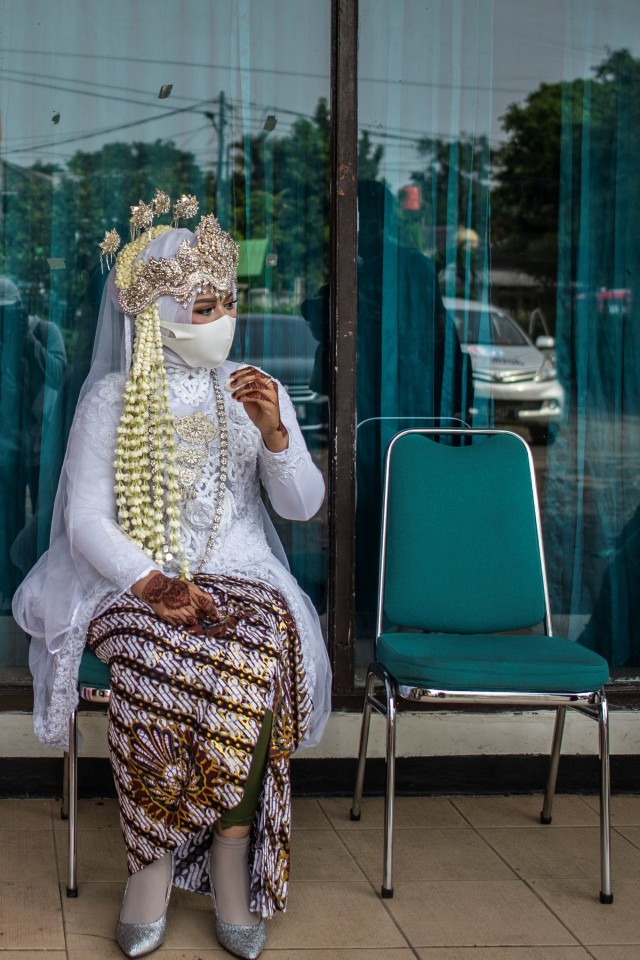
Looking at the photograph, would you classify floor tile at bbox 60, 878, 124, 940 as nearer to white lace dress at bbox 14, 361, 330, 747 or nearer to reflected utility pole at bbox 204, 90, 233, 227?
white lace dress at bbox 14, 361, 330, 747

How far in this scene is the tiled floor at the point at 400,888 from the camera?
278 centimetres

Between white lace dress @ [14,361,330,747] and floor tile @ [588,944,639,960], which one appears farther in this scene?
white lace dress @ [14,361,330,747]

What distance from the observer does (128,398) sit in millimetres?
3064

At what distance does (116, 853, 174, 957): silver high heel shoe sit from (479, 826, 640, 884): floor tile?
988 millimetres

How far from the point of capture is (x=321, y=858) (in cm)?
327

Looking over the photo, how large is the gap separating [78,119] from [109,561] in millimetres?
1513

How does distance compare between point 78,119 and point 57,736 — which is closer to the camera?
point 57,736

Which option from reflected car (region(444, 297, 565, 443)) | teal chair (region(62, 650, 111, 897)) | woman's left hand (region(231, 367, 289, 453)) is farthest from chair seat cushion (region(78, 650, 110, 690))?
reflected car (region(444, 297, 565, 443))

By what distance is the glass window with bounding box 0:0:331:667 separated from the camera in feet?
12.1

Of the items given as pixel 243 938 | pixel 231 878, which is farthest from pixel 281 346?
pixel 243 938

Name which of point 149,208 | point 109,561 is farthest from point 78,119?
point 109,561

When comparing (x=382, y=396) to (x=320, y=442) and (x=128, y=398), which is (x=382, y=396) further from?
(x=128, y=398)

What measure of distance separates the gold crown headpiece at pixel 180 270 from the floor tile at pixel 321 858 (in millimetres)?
1480

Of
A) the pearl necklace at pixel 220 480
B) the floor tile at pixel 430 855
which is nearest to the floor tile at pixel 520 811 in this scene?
the floor tile at pixel 430 855
